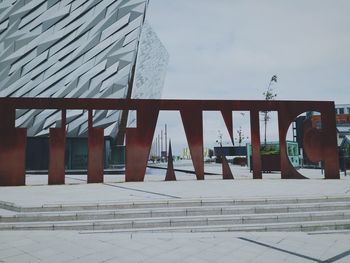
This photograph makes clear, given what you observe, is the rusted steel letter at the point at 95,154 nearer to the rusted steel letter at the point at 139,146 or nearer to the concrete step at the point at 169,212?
the rusted steel letter at the point at 139,146

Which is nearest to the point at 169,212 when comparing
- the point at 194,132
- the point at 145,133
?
the point at 145,133

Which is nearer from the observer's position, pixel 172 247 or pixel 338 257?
pixel 338 257

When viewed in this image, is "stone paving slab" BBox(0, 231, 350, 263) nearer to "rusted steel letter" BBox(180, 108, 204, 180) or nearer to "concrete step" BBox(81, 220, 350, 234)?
"concrete step" BBox(81, 220, 350, 234)

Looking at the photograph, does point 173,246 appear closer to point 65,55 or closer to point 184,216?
point 184,216

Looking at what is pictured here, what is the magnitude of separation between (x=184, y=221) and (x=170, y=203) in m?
0.84

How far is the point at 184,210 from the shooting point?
8.40 metres

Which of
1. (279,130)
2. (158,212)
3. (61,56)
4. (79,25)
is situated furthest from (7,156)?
(79,25)

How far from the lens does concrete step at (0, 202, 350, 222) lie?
8070mm

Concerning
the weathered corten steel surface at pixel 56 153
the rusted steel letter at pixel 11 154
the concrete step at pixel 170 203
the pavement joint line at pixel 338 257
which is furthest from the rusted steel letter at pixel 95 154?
the pavement joint line at pixel 338 257

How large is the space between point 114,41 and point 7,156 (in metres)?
20.4

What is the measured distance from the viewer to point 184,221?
315 inches

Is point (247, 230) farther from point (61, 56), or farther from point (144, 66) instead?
point (144, 66)

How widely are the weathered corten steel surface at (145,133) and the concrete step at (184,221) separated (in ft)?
23.2

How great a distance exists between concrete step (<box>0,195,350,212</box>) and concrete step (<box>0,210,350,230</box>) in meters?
0.55
